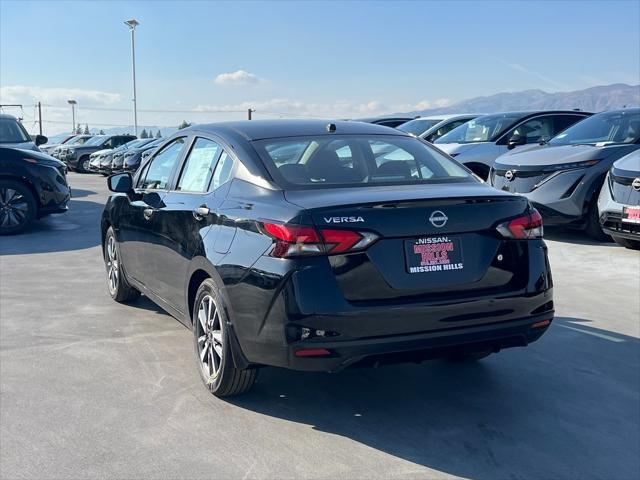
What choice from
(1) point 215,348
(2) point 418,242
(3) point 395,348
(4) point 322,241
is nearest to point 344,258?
(4) point 322,241

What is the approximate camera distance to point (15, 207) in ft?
35.8

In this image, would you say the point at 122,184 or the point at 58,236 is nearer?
the point at 122,184

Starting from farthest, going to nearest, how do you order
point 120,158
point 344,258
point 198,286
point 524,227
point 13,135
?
point 120,158, point 13,135, point 198,286, point 524,227, point 344,258

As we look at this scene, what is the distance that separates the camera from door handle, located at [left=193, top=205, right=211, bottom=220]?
4.26 meters

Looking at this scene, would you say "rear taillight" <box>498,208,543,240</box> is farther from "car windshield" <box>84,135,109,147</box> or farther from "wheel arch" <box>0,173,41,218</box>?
"car windshield" <box>84,135,109,147</box>

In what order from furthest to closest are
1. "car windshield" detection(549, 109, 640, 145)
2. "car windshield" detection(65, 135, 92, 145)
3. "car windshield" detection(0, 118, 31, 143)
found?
"car windshield" detection(65, 135, 92, 145), "car windshield" detection(0, 118, 31, 143), "car windshield" detection(549, 109, 640, 145)

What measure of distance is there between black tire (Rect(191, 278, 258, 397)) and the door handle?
0.41 meters

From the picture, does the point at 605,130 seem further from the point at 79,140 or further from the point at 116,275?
the point at 79,140

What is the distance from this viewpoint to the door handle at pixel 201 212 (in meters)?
4.26

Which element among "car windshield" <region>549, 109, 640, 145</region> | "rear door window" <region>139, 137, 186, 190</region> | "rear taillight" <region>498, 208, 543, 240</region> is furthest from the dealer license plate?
"car windshield" <region>549, 109, 640, 145</region>

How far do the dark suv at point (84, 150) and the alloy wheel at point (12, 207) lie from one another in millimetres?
19393

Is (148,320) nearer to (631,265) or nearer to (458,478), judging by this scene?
(458,478)

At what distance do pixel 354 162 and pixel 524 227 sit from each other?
1.13 meters

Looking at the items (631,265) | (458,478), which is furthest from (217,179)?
(631,265)
